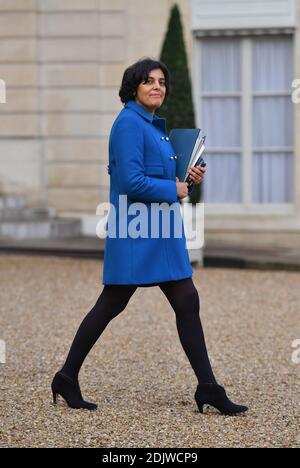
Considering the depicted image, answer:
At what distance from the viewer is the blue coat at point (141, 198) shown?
5121 mm

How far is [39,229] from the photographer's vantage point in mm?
12805

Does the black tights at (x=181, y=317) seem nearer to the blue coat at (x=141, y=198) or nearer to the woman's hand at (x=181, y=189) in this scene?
the blue coat at (x=141, y=198)

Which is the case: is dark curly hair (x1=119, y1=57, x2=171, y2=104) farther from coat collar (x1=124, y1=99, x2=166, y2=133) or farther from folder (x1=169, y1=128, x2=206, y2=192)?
folder (x1=169, y1=128, x2=206, y2=192)

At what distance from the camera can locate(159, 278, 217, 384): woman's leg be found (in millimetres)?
5258

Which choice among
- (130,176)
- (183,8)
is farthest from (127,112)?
(183,8)

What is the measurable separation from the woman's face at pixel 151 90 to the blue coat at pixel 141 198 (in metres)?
0.04

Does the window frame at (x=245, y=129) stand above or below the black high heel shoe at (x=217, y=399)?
above

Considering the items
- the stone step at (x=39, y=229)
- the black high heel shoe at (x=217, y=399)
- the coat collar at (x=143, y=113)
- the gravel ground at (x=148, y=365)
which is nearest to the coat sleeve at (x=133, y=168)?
the coat collar at (x=143, y=113)

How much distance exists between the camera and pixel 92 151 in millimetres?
13234

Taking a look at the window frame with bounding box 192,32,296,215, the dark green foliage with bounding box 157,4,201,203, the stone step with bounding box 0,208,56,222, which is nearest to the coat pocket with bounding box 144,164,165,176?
the dark green foliage with bounding box 157,4,201,203

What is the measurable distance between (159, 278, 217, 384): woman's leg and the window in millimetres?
8032

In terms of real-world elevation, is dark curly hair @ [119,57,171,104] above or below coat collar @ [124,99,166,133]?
above

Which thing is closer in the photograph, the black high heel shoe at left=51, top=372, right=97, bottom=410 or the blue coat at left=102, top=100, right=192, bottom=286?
the blue coat at left=102, top=100, right=192, bottom=286

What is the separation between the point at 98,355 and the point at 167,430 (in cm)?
194
